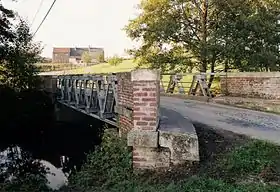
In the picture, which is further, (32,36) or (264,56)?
(32,36)

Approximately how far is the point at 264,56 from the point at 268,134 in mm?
11584

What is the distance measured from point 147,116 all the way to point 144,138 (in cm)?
39

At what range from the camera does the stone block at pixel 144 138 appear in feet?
21.7

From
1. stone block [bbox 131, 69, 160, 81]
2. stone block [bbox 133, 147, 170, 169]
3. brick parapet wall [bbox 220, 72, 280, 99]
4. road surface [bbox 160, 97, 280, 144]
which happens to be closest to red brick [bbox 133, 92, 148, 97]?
stone block [bbox 131, 69, 160, 81]

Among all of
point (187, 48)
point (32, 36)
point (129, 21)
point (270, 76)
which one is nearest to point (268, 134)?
point (270, 76)

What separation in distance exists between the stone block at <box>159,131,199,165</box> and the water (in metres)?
4.41

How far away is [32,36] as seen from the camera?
25578 mm

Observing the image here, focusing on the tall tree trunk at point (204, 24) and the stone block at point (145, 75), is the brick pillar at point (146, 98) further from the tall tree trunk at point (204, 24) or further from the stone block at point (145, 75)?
the tall tree trunk at point (204, 24)

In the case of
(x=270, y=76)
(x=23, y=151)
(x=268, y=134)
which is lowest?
(x=23, y=151)

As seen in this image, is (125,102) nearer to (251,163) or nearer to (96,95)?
(251,163)

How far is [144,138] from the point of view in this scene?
6.67 meters

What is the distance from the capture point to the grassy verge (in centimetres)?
550

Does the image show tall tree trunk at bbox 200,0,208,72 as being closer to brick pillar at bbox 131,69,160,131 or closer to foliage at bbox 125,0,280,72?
foliage at bbox 125,0,280,72

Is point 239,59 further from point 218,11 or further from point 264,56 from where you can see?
point 218,11
